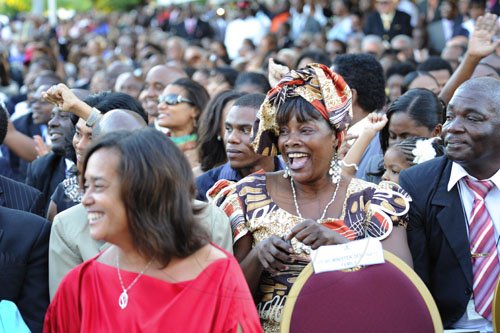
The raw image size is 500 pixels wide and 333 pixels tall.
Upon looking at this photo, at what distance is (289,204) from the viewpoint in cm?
416

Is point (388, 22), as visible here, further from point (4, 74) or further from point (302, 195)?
point (302, 195)

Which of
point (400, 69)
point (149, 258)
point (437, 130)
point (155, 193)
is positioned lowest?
point (400, 69)

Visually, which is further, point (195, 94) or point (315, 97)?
point (195, 94)

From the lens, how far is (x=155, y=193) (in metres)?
3.16

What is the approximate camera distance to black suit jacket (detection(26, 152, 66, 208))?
6254 mm

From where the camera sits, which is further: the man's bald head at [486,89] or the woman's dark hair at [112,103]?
the woman's dark hair at [112,103]

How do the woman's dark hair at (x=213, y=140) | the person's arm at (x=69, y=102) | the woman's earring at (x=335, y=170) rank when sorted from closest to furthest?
1. the woman's earring at (x=335, y=170)
2. the person's arm at (x=69, y=102)
3. the woman's dark hair at (x=213, y=140)

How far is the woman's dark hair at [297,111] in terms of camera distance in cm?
409

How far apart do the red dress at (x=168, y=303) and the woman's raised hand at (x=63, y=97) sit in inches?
62.6

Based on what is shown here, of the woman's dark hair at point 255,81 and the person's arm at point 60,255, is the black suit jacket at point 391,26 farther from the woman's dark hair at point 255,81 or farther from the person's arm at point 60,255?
the person's arm at point 60,255

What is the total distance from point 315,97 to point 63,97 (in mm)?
1473

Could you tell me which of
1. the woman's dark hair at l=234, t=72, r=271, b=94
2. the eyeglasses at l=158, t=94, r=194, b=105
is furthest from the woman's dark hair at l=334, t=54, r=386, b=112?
the eyeglasses at l=158, t=94, r=194, b=105

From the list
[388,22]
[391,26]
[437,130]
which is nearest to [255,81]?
[437,130]

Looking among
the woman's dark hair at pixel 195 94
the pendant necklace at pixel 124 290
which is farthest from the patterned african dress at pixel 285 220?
the woman's dark hair at pixel 195 94
